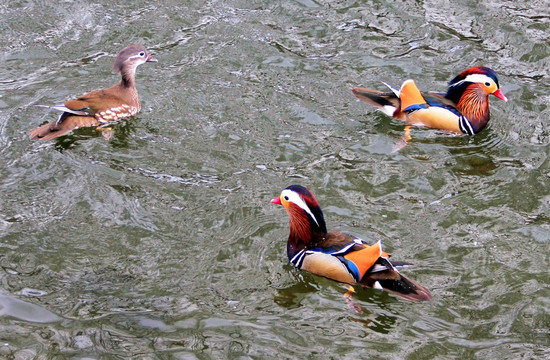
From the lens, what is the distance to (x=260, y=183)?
277 inches

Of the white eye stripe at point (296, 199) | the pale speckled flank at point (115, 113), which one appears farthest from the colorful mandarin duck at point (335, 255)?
the pale speckled flank at point (115, 113)

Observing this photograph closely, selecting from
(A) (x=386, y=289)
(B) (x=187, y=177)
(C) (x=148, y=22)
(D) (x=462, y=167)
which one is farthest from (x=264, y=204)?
(C) (x=148, y=22)

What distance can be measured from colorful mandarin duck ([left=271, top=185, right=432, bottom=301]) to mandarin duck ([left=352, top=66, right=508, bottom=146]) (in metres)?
2.57

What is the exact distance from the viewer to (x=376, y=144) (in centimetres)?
773

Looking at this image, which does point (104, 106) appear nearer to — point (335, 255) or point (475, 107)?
point (335, 255)

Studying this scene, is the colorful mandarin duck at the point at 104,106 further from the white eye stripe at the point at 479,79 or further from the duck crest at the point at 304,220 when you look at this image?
the white eye stripe at the point at 479,79

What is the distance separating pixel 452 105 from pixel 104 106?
3882 millimetres

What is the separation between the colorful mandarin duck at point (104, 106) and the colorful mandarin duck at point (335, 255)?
2.76 m

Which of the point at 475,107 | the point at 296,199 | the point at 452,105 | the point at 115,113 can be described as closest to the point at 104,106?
the point at 115,113

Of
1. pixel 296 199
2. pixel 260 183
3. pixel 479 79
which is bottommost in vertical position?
pixel 260 183

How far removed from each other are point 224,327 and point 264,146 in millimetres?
2812

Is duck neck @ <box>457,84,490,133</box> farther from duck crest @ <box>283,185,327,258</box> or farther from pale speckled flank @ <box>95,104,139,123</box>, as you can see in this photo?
pale speckled flank @ <box>95,104,139,123</box>

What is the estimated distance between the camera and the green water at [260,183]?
17.0 ft

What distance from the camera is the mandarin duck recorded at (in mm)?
8000
